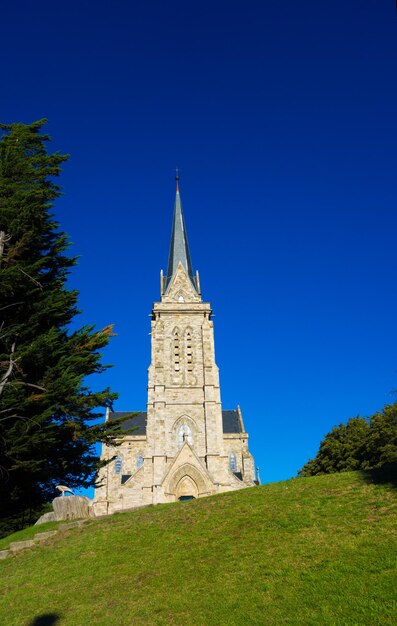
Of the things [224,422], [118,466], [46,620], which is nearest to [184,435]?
[118,466]

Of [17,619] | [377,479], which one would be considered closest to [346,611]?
[17,619]

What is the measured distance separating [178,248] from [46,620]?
140ft

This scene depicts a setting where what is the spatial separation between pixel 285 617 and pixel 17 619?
525cm

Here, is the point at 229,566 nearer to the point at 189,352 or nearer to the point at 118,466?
the point at 189,352

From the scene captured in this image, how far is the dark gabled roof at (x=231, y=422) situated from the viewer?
176 ft

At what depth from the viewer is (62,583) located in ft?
36.4

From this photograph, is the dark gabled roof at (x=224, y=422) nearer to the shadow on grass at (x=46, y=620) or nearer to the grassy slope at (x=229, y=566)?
the grassy slope at (x=229, y=566)

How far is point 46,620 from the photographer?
937 centimetres

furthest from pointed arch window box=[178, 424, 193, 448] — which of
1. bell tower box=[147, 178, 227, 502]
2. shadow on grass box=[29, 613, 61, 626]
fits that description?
shadow on grass box=[29, 613, 61, 626]

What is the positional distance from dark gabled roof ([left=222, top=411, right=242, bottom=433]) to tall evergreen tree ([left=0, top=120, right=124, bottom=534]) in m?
37.5

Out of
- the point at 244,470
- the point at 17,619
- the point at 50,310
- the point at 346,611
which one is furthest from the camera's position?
Answer: the point at 244,470

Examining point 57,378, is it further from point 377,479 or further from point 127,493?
point 127,493

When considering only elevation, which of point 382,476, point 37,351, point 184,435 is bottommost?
point 382,476

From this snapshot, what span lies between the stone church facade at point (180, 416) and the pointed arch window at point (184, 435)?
0.12 ft
